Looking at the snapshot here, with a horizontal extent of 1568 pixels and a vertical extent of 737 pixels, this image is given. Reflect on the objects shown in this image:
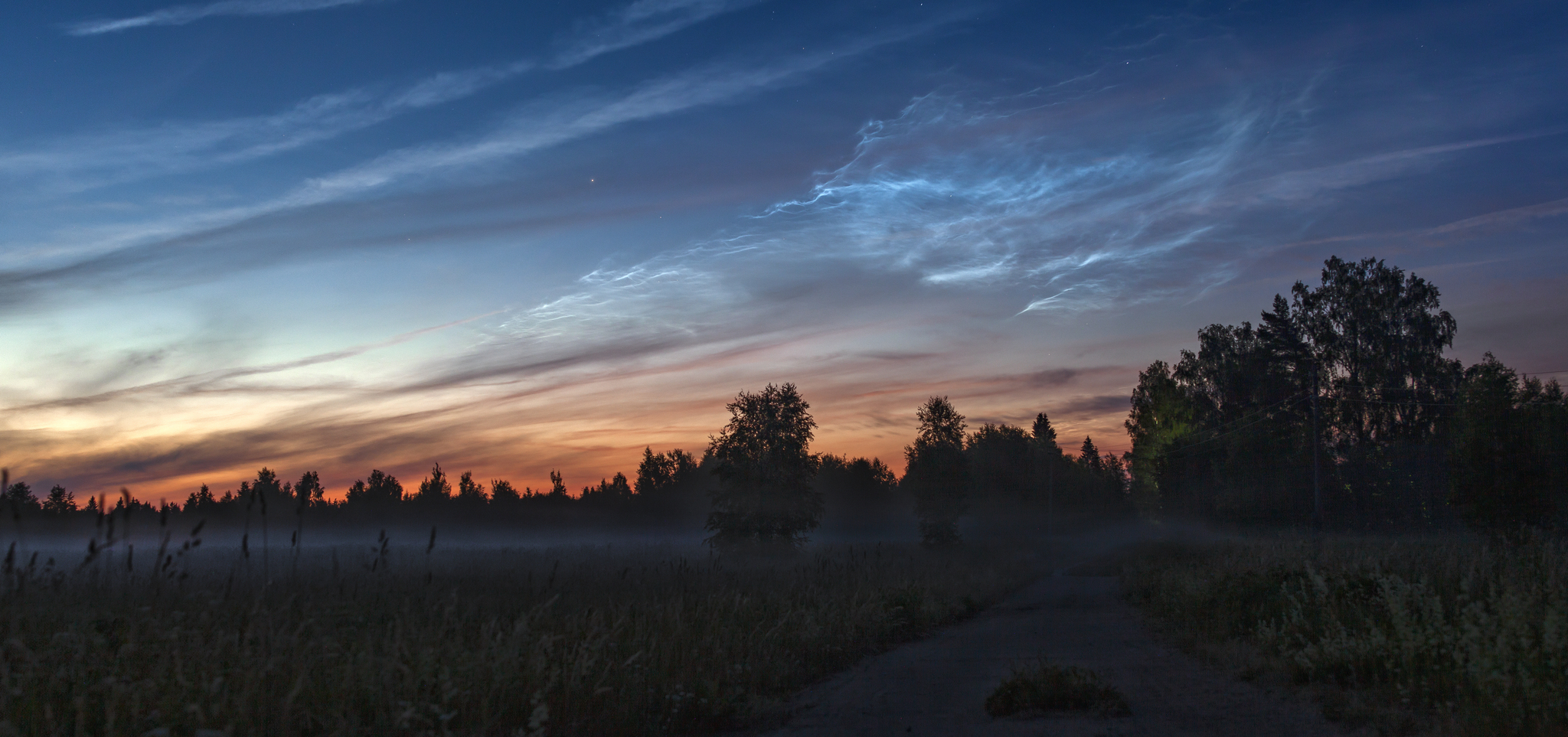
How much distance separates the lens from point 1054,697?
7215 mm

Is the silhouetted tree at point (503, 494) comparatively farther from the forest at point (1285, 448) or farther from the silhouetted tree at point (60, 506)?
the silhouetted tree at point (60, 506)

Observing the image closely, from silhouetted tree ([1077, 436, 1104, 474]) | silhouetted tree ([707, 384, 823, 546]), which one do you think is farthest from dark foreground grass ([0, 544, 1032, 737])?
silhouetted tree ([1077, 436, 1104, 474])

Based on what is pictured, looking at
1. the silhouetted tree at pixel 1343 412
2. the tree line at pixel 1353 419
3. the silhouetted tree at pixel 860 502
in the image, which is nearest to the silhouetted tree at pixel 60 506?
the tree line at pixel 1353 419

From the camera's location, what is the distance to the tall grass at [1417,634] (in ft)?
18.6

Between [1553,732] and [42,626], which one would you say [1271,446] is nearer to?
[1553,732]

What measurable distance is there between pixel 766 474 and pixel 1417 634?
3032 centimetres

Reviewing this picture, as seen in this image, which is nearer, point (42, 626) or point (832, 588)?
point (42, 626)

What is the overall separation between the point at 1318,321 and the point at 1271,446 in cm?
804

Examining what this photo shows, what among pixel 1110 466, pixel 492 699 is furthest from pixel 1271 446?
pixel 1110 466

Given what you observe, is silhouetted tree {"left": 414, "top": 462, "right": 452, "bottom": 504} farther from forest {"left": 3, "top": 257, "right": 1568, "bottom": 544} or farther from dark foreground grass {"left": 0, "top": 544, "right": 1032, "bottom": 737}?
dark foreground grass {"left": 0, "top": 544, "right": 1032, "bottom": 737}

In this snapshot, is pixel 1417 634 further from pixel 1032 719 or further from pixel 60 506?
pixel 60 506

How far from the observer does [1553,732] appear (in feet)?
16.7

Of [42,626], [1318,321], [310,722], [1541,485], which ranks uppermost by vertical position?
[1318,321]

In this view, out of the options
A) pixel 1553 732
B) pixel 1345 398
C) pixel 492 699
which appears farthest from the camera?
pixel 1345 398
